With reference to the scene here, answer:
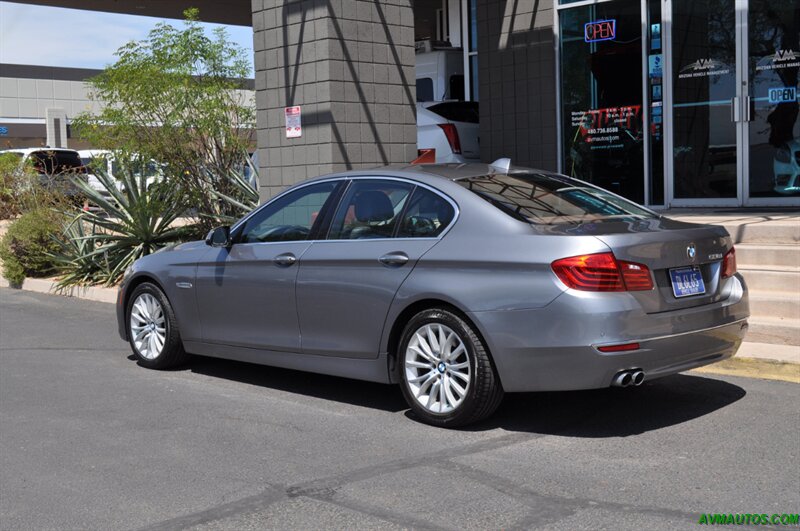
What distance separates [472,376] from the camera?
5770 millimetres

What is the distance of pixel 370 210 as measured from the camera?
6629 mm

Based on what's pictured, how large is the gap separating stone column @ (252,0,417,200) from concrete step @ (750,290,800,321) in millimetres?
5229

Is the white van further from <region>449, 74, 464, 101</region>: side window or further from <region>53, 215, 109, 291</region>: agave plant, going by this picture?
<region>53, 215, 109, 291</region>: agave plant

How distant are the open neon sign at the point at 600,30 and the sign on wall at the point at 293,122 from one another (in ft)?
17.0

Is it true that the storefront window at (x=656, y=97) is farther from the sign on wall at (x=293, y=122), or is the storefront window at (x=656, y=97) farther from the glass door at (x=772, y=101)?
the sign on wall at (x=293, y=122)

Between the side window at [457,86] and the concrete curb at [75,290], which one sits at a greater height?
the side window at [457,86]

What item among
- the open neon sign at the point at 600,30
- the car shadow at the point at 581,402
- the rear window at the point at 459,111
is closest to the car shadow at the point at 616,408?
the car shadow at the point at 581,402

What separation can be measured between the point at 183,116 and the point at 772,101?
7664mm

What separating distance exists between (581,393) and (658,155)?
770 centimetres

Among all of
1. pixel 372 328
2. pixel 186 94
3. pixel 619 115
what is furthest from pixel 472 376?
pixel 619 115

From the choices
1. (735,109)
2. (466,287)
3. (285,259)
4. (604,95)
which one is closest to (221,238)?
(285,259)

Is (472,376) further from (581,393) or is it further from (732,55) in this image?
(732,55)

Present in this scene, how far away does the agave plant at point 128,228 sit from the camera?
43.9ft

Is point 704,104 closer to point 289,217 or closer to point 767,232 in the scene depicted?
point 767,232
